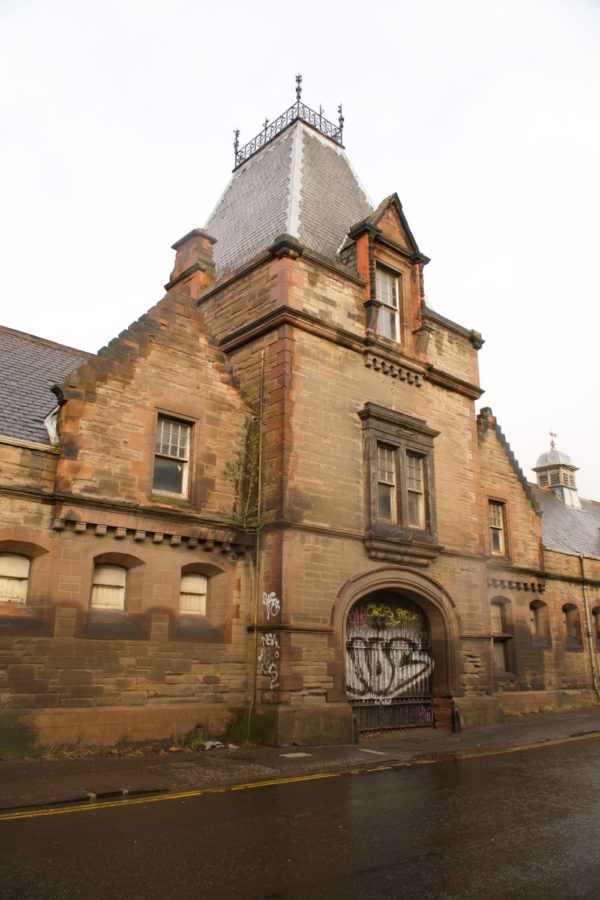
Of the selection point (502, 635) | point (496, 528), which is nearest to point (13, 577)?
point (502, 635)

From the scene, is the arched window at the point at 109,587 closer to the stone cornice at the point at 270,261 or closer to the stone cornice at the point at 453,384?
the stone cornice at the point at 270,261

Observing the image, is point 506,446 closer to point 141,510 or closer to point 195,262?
point 195,262

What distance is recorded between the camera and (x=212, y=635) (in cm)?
1552

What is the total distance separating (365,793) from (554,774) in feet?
12.8

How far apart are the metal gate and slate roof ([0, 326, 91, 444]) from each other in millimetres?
8720

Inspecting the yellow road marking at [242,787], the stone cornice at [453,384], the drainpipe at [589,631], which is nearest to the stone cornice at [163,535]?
the yellow road marking at [242,787]

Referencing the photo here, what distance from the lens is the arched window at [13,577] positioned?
1308 centimetres

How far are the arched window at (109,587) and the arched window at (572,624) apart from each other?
63.6 ft

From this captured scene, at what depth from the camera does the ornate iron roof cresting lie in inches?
966

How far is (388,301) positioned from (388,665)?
10.0m

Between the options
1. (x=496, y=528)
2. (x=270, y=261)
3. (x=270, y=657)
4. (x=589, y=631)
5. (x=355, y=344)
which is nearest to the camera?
(x=270, y=657)

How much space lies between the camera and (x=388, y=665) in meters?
18.2

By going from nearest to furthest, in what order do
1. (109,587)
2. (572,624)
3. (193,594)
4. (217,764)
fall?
(217,764) < (109,587) < (193,594) < (572,624)

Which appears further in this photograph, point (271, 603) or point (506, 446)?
point (506, 446)
